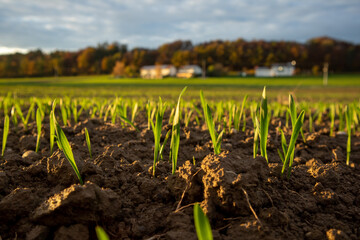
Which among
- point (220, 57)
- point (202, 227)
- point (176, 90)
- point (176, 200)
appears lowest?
point (176, 90)

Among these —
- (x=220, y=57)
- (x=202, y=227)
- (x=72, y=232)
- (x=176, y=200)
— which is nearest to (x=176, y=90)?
(x=176, y=200)

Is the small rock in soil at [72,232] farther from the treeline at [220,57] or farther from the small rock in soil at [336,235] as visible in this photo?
the treeline at [220,57]

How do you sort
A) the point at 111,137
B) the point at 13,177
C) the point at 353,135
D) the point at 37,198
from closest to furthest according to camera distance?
the point at 37,198 → the point at 13,177 → the point at 111,137 → the point at 353,135

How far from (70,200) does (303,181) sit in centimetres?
124

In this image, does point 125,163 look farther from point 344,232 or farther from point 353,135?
point 353,135

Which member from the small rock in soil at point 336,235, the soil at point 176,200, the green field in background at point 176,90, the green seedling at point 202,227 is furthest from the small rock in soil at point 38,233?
the small rock in soil at point 336,235

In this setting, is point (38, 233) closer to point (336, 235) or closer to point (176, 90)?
point (336, 235)

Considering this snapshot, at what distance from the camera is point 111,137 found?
2.44 metres

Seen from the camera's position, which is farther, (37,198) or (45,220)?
(37,198)

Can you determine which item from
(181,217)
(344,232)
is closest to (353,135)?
(344,232)

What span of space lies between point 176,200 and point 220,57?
83.1 metres

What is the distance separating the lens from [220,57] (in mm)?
80938

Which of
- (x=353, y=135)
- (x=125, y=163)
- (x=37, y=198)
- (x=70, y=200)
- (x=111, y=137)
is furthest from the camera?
(x=353, y=135)

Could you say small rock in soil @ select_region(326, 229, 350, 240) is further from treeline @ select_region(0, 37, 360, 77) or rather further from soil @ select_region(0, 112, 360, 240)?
treeline @ select_region(0, 37, 360, 77)
